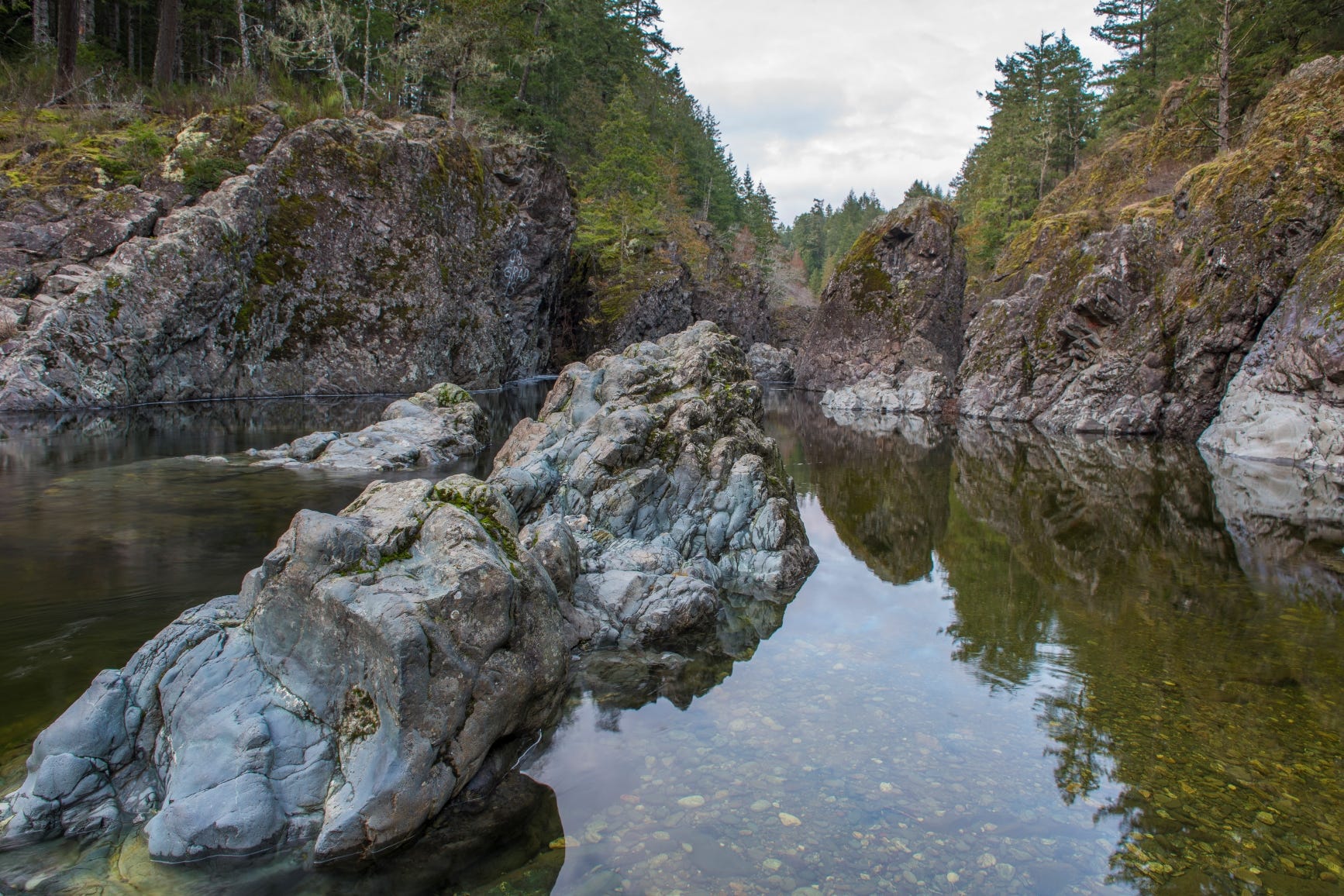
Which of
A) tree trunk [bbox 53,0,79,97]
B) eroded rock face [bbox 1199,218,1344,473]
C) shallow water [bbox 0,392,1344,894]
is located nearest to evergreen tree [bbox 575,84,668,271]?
tree trunk [bbox 53,0,79,97]

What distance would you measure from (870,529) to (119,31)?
165 ft

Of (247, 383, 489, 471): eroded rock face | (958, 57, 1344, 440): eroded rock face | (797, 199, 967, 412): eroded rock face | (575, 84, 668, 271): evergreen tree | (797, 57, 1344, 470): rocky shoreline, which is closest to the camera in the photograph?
(247, 383, 489, 471): eroded rock face

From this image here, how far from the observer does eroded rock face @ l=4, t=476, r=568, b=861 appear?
528cm

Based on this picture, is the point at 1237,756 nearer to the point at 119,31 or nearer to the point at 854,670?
the point at 854,670

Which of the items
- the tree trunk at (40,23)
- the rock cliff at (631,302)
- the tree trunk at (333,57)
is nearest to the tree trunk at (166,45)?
the tree trunk at (40,23)

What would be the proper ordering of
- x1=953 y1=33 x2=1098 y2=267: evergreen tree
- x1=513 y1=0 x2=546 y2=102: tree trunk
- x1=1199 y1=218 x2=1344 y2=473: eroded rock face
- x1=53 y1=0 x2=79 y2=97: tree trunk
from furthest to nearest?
x1=953 y1=33 x2=1098 y2=267: evergreen tree
x1=513 y1=0 x2=546 y2=102: tree trunk
x1=53 y1=0 x2=79 y2=97: tree trunk
x1=1199 y1=218 x2=1344 y2=473: eroded rock face

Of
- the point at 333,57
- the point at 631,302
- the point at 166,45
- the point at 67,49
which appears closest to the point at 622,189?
the point at 631,302

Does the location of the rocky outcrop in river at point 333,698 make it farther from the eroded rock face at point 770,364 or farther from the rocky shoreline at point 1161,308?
the eroded rock face at point 770,364

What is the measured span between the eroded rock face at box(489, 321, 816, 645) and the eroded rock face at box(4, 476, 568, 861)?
2878 mm

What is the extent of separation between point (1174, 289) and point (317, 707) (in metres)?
35.8

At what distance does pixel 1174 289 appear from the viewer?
102 ft

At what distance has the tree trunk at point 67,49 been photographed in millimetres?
32875

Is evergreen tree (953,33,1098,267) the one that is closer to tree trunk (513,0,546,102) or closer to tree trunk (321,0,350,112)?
tree trunk (513,0,546,102)

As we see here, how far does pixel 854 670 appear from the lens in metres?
8.83
